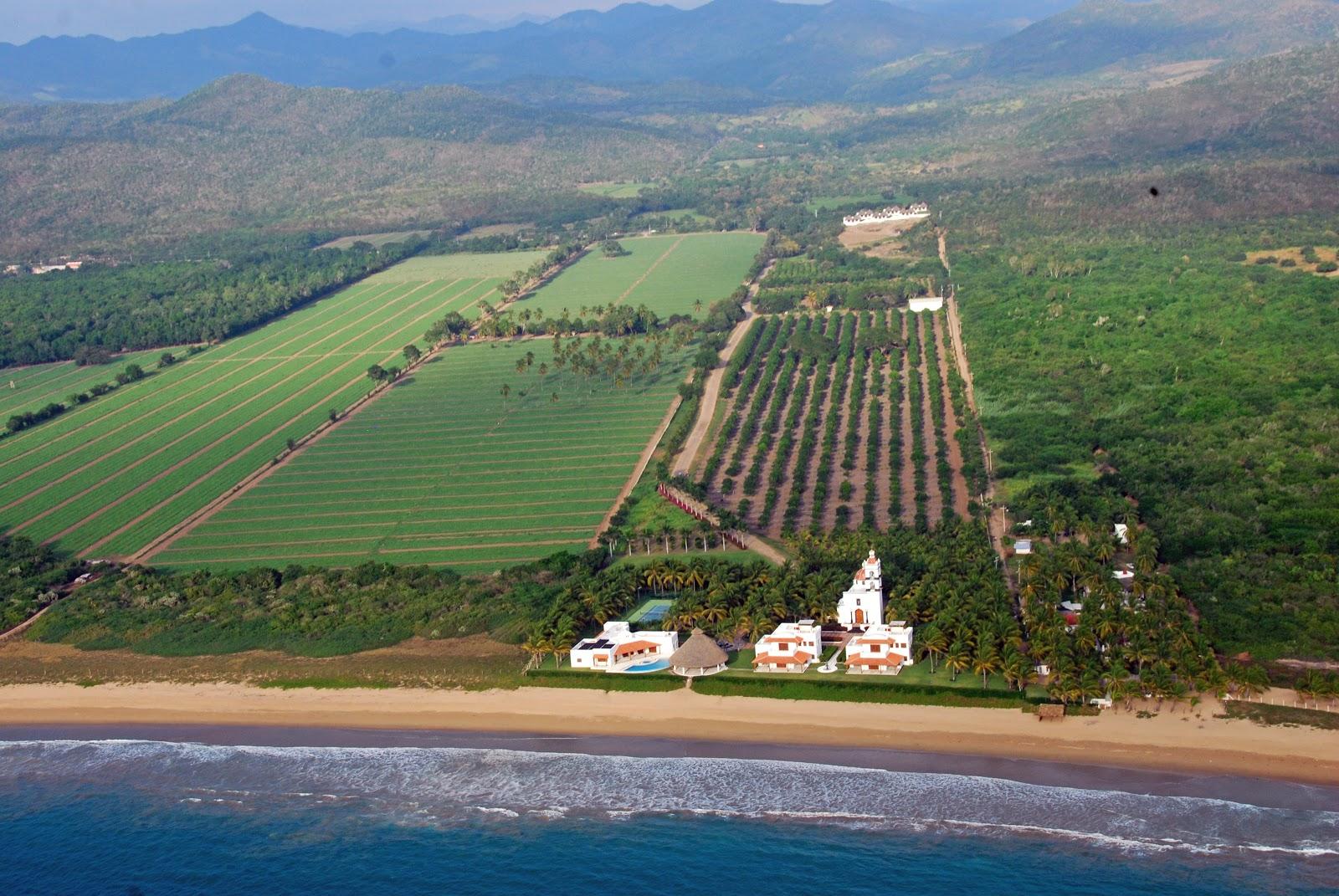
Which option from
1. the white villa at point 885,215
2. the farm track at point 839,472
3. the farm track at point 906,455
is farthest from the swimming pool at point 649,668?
the white villa at point 885,215

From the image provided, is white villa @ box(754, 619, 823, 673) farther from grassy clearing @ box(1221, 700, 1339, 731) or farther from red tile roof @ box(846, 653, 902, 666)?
grassy clearing @ box(1221, 700, 1339, 731)

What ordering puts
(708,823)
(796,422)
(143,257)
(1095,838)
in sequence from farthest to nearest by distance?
(143,257) < (796,422) < (708,823) < (1095,838)

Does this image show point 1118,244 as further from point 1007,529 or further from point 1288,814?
point 1288,814

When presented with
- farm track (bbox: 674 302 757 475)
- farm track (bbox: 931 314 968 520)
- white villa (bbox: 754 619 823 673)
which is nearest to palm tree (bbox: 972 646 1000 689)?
white villa (bbox: 754 619 823 673)

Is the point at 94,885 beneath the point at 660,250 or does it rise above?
beneath

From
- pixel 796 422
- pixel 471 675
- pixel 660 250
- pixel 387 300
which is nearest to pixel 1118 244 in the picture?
pixel 660 250

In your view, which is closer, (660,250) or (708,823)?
(708,823)
